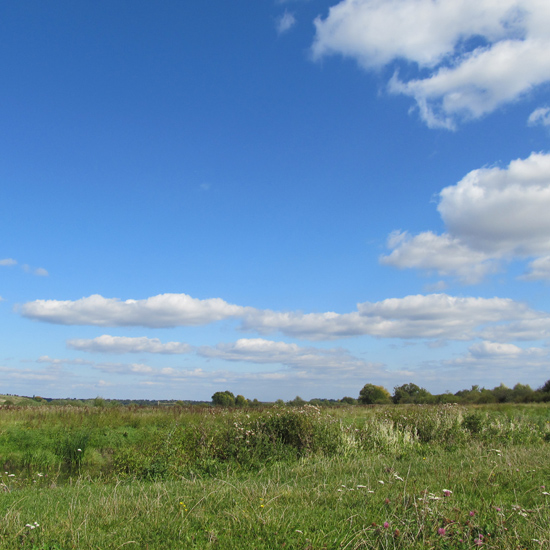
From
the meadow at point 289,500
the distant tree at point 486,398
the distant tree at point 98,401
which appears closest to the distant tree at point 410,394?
the distant tree at point 486,398

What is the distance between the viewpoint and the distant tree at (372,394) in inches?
2182

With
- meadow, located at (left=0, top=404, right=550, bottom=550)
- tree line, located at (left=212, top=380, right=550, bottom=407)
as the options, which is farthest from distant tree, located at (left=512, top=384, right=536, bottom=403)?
meadow, located at (left=0, top=404, right=550, bottom=550)

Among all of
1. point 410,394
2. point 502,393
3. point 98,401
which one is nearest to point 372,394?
point 410,394

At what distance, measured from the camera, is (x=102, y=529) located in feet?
14.1

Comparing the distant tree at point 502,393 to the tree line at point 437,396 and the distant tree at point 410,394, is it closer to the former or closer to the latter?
the tree line at point 437,396

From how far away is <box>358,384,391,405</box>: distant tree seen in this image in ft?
182

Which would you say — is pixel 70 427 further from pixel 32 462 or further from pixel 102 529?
pixel 102 529

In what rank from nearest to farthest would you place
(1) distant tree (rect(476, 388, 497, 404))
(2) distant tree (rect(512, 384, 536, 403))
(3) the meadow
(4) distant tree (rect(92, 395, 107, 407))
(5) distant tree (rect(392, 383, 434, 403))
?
(3) the meadow
(4) distant tree (rect(92, 395, 107, 407))
(2) distant tree (rect(512, 384, 536, 403))
(1) distant tree (rect(476, 388, 497, 404))
(5) distant tree (rect(392, 383, 434, 403))

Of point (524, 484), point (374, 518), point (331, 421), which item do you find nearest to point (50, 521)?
point (374, 518)

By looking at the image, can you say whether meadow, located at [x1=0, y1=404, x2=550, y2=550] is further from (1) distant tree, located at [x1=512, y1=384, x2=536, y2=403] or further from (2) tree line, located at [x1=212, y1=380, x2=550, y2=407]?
(1) distant tree, located at [x1=512, y1=384, x2=536, y2=403]

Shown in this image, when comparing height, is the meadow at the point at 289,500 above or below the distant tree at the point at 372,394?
above

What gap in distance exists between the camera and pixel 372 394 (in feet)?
186

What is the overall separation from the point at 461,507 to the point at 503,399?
148ft

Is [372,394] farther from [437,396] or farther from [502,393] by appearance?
[502,393]
